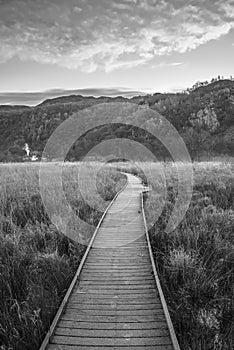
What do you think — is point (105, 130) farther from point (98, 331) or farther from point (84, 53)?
point (98, 331)

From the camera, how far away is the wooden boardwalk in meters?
3.16

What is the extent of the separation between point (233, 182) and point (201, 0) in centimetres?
1484

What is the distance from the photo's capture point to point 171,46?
28141mm

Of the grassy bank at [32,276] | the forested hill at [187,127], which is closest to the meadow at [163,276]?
the grassy bank at [32,276]

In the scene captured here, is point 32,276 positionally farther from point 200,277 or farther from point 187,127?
point 187,127

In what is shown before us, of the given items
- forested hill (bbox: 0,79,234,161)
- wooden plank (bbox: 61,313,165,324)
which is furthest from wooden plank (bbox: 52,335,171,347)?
forested hill (bbox: 0,79,234,161)

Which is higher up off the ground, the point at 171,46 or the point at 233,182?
the point at 171,46

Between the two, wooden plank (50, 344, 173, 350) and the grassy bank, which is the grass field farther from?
the grassy bank

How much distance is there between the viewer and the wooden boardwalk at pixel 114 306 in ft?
Result: 10.4

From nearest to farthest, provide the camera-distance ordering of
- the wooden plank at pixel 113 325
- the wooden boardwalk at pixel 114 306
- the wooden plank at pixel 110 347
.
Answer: the wooden plank at pixel 110 347, the wooden boardwalk at pixel 114 306, the wooden plank at pixel 113 325

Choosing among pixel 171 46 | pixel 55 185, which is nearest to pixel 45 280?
pixel 55 185

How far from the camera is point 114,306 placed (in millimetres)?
3947

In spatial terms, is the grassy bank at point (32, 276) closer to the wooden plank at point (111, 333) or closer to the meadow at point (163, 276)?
the meadow at point (163, 276)

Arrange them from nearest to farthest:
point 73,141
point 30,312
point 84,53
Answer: point 30,312
point 84,53
point 73,141
